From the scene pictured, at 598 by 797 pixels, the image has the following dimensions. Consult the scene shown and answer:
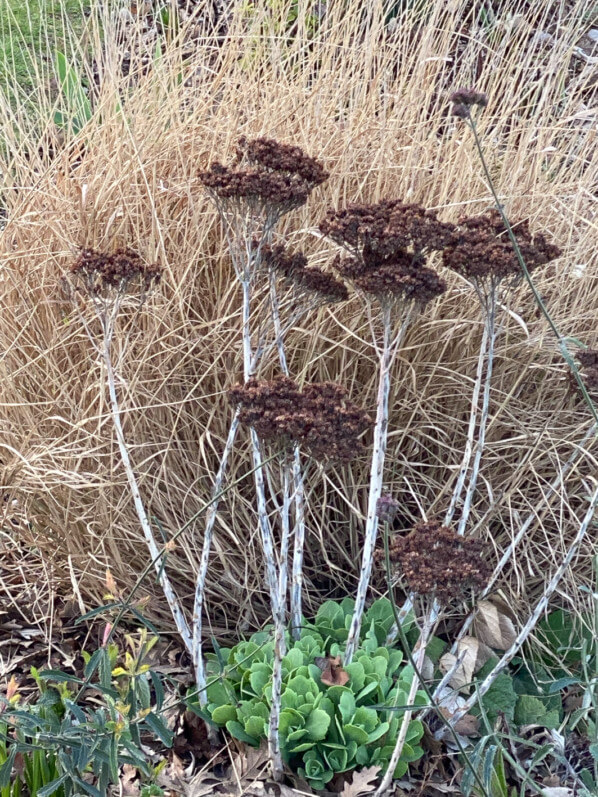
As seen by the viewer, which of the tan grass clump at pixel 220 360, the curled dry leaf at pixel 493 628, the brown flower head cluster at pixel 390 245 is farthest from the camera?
the tan grass clump at pixel 220 360

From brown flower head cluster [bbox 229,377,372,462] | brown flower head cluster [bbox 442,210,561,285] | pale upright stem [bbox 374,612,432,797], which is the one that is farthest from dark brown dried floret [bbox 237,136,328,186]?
pale upright stem [bbox 374,612,432,797]

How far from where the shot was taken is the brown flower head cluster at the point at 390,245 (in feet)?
4.84

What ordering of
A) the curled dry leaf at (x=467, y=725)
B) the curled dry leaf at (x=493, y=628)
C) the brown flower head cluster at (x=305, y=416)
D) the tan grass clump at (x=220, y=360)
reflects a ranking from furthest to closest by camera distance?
the tan grass clump at (x=220, y=360)
the curled dry leaf at (x=493, y=628)
the curled dry leaf at (x=467, y=725)
the brown flower head cluster at (x=305, y=416)

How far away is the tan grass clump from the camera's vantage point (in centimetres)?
211

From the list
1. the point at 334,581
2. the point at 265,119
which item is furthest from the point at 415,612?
the point at 265,119

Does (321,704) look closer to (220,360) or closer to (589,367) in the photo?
(589,367)

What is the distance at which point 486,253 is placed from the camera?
155 centimetres

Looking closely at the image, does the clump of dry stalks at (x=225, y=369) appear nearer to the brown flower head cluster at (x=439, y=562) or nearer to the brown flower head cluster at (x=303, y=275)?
the brown flower head cluster at (x=303, y=275)

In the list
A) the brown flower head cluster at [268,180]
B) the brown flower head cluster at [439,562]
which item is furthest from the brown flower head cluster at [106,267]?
the brown flower head cluster at [439,562]

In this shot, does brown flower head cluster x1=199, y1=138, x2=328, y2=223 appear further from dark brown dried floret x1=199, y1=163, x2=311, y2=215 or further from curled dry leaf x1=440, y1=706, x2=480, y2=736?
curled dry leaf x1=440, y1=706, x2=480, y2=736

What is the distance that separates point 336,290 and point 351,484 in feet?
2.10

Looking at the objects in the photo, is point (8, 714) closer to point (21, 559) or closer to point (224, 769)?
point (224, 769)

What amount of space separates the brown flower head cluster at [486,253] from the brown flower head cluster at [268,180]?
30 centimetres

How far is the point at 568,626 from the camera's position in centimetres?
211
